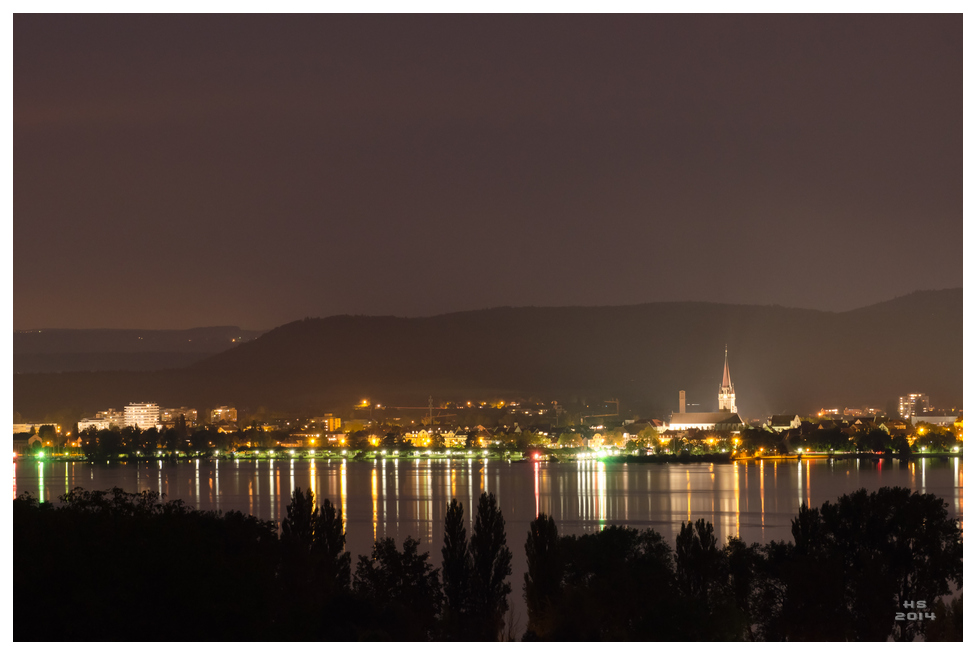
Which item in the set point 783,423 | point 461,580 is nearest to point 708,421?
point 783,423

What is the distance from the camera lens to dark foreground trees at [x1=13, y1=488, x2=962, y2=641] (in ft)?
10.6

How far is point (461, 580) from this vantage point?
7.20 m

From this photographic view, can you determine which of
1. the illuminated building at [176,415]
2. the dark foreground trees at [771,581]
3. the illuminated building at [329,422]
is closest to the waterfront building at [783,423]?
the illuminated building at [329,422]

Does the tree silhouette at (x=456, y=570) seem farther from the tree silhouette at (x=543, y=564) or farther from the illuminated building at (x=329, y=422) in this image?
the illuminated building at (x=329, y=422)

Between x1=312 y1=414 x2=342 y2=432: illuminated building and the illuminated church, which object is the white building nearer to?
x1=312 y1=414 x2=342 y2=432: illuminated building

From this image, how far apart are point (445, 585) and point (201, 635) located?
A: 411 cm

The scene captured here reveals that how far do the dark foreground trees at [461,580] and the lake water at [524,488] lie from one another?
37.7 inches

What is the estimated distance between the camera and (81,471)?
1184 inches

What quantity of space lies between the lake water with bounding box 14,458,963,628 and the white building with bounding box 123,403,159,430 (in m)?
11.7

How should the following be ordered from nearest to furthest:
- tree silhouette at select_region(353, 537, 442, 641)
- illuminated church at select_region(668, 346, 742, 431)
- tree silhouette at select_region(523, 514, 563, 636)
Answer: tree silhouette at select_region(353, 537, 442, 641)
tree silhouette at select_region(523, 514, 563, 636)
illuminated church at select_region(668, 346, 742, 431)

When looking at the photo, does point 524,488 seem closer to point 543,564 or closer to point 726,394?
point 543,564

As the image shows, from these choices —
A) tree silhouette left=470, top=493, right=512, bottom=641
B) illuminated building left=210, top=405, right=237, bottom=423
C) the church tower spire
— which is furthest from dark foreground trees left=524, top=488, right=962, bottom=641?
the church tower spire

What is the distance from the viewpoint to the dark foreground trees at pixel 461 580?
3.22 m

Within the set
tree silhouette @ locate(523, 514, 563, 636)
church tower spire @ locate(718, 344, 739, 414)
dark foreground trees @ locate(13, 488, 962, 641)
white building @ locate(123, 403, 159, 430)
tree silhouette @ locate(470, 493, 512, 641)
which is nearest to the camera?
dark foreground trees @ locate(13, 488, 962, 641)
